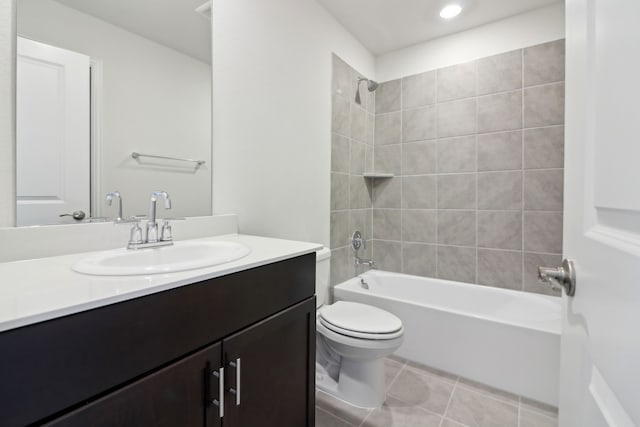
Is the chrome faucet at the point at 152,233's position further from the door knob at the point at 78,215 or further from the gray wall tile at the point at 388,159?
the gray wall tile at the point at 388,159

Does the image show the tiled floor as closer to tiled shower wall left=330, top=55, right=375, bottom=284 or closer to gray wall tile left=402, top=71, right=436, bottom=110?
tiled shower wall left=330, top=55, right=375, bottom=284

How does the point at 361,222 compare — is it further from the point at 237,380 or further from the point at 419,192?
the point at 237,380

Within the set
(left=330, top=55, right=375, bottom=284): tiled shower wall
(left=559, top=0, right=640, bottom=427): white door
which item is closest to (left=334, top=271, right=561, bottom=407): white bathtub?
(left=330, top=55, right=375, bottom=284): tiled shower wall

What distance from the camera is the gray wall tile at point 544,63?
2.00 m

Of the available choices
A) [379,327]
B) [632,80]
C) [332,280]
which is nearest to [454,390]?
[379,327]

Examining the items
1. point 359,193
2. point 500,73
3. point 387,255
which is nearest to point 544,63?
point 500,73

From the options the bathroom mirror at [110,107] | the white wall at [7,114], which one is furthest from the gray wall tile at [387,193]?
the white wall at [7,114]

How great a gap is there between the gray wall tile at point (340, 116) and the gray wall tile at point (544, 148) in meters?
1.34

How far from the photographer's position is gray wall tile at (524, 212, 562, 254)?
203 cm

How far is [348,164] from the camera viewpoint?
2.41 meters

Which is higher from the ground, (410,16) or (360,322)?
(410,16)

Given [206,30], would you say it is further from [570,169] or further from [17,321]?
[570,169]

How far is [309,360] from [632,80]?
1.13 metres

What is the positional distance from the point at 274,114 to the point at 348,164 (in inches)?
35.4
